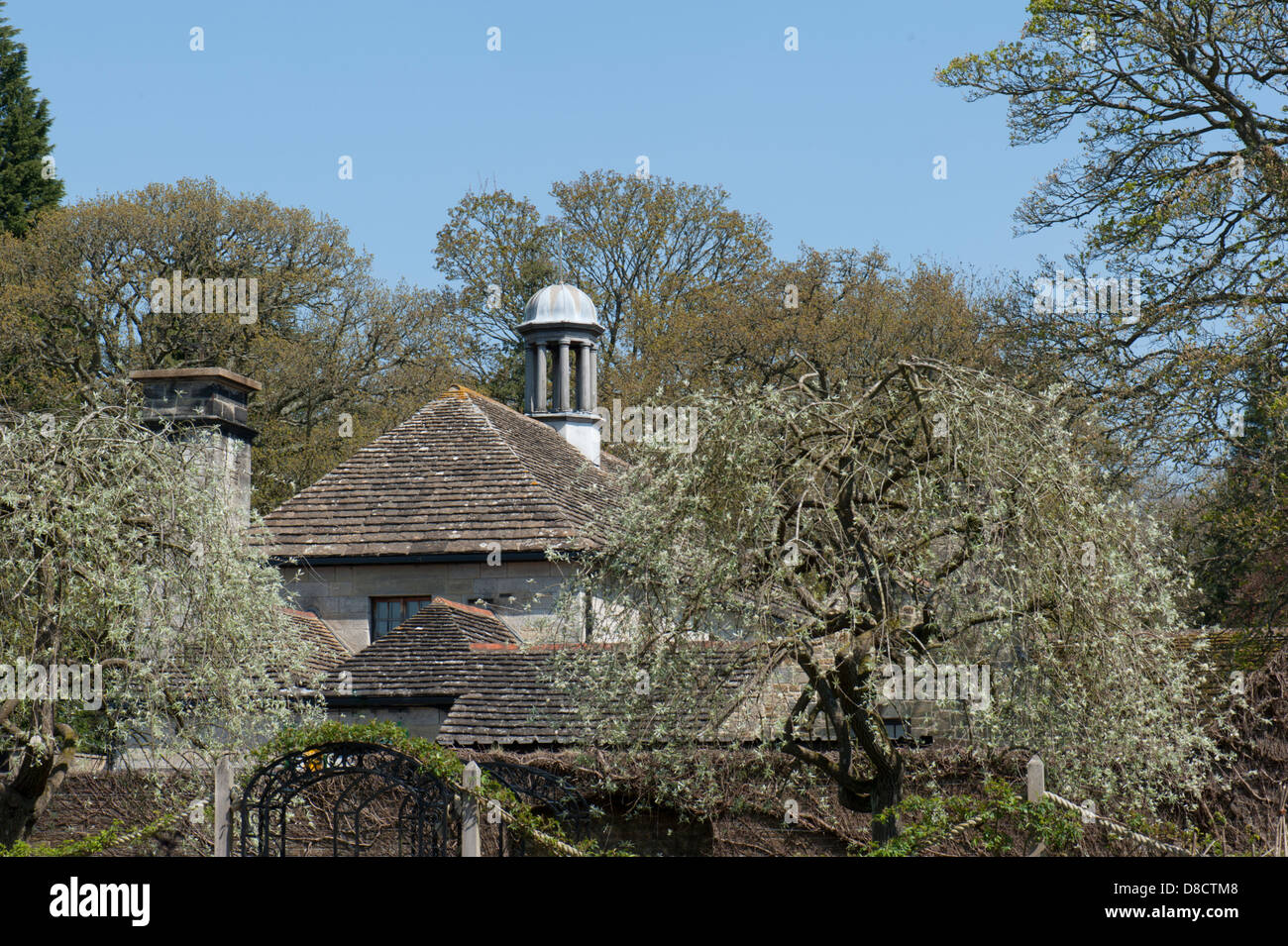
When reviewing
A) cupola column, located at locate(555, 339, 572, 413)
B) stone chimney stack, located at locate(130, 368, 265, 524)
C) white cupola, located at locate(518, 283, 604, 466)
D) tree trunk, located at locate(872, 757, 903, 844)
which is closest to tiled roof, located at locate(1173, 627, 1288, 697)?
tree trunk, located at locate(872, 757, 903, 844)

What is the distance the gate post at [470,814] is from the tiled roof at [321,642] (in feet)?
24.5

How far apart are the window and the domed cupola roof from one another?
31.5 feet

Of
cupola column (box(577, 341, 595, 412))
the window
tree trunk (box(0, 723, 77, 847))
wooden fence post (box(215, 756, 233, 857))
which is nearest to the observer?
wooden fence post (box(215, 756, 233, 857))

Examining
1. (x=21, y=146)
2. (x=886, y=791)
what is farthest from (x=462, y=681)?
(x=21, y=146)

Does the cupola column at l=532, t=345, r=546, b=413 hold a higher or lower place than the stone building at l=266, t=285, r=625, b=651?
higher

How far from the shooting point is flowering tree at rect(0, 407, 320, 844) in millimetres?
10602

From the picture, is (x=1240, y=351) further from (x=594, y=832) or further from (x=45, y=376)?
(x=45, y=376)

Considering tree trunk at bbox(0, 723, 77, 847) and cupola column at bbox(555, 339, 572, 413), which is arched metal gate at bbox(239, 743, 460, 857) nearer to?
tree trunk at bbox(0, 723, 77, 847)

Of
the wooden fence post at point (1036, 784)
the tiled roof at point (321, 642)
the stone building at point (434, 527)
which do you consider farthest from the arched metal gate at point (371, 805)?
the stone building at point (434, 527)

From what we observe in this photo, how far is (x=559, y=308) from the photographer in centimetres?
2803

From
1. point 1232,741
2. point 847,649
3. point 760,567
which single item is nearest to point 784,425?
point 760,567

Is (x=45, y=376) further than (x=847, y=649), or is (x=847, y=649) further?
(x=45, y=376)

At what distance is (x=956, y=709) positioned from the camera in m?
10.3
